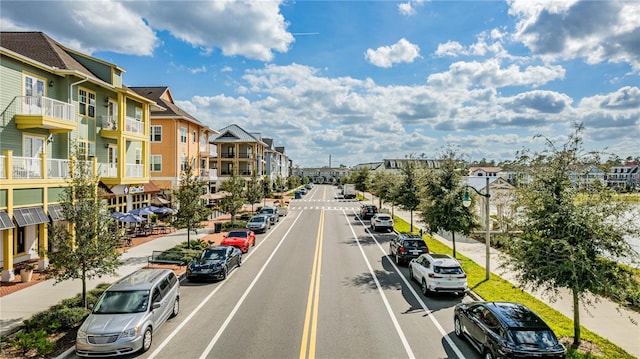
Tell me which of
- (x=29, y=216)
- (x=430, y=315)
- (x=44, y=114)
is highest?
(x=44, y=114)

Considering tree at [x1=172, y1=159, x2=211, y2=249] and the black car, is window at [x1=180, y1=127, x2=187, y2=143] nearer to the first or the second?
tree at [x1=172, y1=159, x2=211, y2=249]

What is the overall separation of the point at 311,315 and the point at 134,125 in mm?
22284

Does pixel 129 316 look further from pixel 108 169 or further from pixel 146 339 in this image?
pixel 108 169

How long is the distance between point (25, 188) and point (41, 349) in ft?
34.4

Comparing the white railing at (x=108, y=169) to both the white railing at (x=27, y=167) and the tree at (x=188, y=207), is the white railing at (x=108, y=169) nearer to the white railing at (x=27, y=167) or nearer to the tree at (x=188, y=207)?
the tree at (x=188, y=207)

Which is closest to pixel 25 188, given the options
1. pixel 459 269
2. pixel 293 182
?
pixel 459 269

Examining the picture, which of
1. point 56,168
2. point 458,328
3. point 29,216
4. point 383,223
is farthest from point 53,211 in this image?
point 383,223

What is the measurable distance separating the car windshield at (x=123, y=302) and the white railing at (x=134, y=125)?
62.6ft

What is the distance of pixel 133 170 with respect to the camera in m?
27.8

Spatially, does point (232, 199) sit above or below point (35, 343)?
above

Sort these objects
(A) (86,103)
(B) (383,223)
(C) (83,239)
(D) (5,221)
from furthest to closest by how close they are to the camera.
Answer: (B) (383,223) < (A) (86,103) < (D) (5,221) < (C) (83,239)

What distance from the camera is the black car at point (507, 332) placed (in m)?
8.90

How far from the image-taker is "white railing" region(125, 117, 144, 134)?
27600 mm

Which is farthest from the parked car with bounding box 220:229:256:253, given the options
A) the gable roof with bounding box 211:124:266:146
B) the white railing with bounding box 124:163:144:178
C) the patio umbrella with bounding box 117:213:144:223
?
the gable roof with bounding box 211:124:266:146
